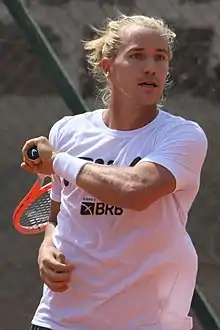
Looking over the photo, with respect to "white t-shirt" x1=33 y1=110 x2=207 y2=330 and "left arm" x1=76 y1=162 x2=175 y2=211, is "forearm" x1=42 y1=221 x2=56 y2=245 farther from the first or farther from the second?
"left arm" x1=76 y1=162 x2=175 y2=211

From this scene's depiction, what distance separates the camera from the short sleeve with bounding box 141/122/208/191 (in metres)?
2.21

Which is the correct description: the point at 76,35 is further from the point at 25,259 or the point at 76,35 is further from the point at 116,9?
the point at 25,259

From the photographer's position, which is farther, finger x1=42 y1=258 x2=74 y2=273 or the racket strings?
the racket strings

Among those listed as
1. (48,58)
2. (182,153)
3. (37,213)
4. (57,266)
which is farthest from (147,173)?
(48,58)

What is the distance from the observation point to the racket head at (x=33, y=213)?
272cm

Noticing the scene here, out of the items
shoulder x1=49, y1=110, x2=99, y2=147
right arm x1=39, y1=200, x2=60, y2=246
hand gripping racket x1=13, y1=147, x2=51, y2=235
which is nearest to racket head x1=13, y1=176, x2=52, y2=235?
hand gripping racket x1=13, y1=147, x2=51, y2=235

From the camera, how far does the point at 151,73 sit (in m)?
2.31

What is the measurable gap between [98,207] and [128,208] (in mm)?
121

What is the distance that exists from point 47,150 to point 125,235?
0.29m

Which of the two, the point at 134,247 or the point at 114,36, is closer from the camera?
the point at 134,247

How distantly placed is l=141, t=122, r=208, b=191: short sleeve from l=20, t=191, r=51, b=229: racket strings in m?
0.61

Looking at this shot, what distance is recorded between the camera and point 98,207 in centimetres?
229

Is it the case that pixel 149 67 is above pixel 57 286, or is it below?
above

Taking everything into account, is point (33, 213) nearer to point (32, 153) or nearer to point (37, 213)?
point (37, 213)
